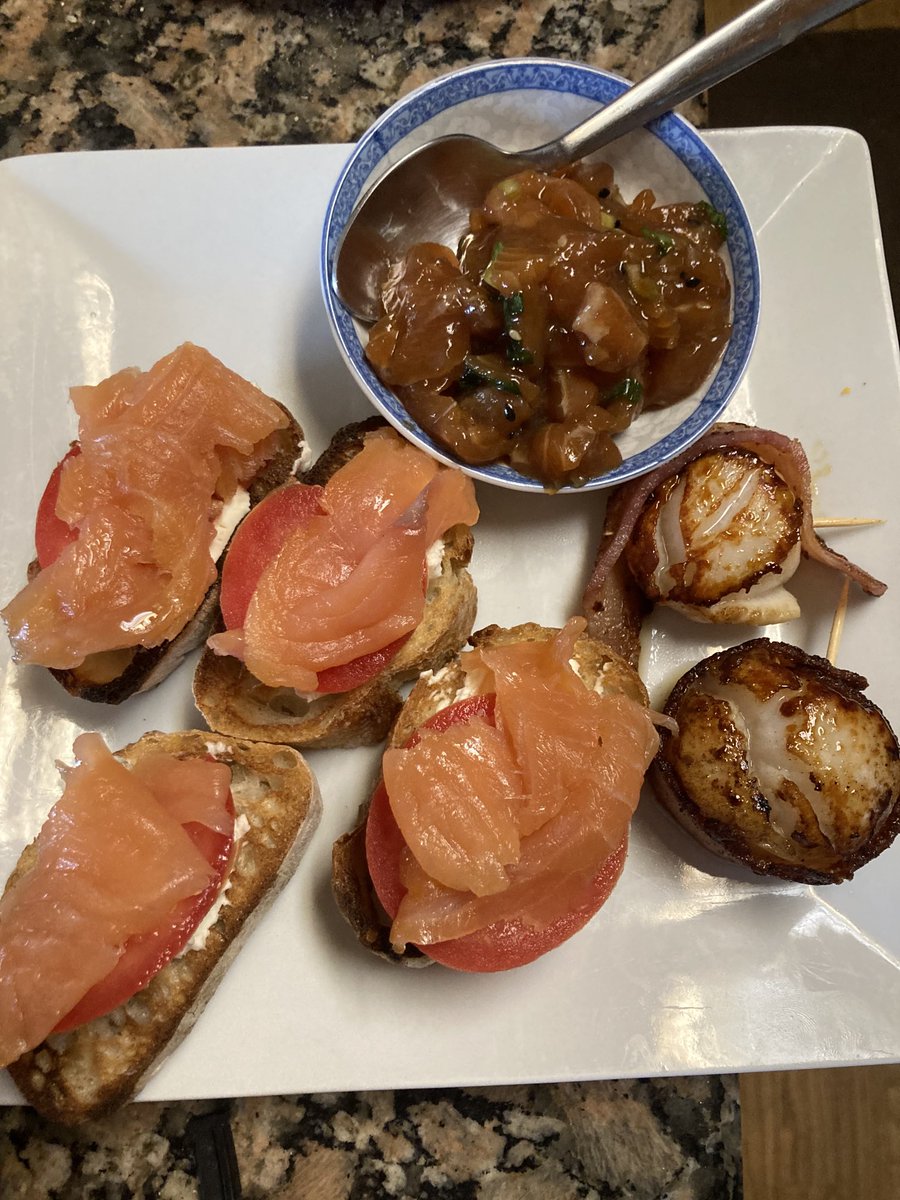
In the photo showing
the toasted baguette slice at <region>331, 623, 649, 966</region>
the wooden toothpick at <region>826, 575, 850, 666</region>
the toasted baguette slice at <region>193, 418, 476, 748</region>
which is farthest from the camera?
the wooden toothpick at <region>826, 575, 850, 666</region>

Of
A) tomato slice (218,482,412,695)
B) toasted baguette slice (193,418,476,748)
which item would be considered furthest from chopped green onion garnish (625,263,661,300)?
tomato slice (218,482,412,695)

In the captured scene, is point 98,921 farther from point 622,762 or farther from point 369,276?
point 369,276

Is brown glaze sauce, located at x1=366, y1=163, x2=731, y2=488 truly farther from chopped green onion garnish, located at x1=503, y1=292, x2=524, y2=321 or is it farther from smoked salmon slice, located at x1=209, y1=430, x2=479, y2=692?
smoked salmon slice, located at x1=209, y1=430, x2=479, y2=692

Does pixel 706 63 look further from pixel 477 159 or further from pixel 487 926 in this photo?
pixel 487 926

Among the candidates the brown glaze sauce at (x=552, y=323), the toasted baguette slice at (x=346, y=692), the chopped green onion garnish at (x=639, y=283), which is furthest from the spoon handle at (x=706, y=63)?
the toasted baguette slice at (x=346, y=692)

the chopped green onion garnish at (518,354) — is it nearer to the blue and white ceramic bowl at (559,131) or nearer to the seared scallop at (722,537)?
the blue and white ceramic bowl at (559,131)
